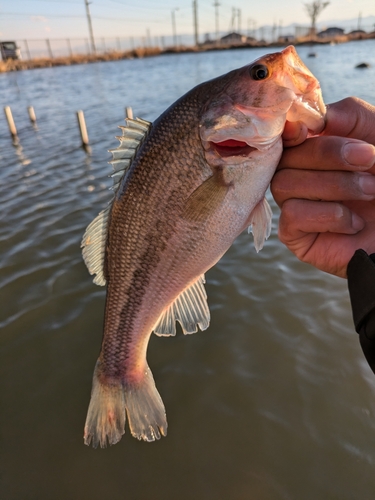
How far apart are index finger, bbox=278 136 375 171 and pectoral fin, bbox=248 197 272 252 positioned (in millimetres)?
259

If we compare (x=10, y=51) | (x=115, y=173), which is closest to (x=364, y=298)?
(x=115, y=173)

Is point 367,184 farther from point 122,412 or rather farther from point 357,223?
point 122,412

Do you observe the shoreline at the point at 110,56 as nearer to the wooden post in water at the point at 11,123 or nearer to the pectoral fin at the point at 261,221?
the wooden post in water at the point at 11,123

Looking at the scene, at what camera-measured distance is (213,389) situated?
3.51m

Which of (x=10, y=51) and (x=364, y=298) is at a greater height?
(x=10, y=51)

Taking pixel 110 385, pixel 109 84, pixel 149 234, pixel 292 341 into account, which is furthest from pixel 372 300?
pixel 109 84

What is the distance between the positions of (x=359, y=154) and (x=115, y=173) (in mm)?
1330

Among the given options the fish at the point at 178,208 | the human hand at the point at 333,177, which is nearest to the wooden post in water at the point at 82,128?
the fish at the point at 178,208

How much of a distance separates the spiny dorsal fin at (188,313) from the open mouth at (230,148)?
2.76ft

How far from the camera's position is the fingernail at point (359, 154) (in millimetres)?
1608

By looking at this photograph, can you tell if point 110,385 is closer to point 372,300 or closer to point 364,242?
point 372,300

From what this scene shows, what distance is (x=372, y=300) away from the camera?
5.47ft

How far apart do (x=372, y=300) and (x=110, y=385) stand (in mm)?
1622

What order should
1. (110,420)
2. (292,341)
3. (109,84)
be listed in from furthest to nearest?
(109,84) → (292,341) → (110,420)
